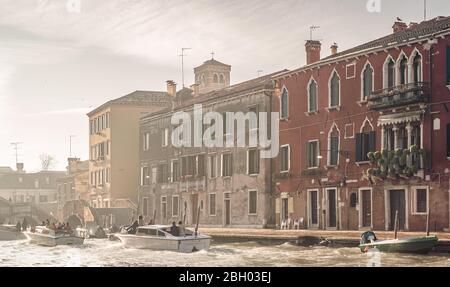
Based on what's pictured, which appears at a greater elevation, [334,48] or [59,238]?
[334,48]

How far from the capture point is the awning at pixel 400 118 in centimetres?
2384

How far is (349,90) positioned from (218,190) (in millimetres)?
10202

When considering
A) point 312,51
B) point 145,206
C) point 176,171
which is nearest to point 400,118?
point 312,51

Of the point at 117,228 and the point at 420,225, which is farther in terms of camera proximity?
the point at 117,228

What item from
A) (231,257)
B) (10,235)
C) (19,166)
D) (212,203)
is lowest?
(10,235)

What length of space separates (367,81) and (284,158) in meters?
5.85

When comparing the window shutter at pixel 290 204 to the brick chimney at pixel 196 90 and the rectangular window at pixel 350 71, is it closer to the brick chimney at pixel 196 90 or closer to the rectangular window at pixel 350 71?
the rectangular window at pixel 350 71

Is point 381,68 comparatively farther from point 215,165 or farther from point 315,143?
A: point 215,165

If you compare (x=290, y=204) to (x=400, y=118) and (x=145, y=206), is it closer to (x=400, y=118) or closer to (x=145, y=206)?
(x=400, y=118)

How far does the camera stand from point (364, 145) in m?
26.0

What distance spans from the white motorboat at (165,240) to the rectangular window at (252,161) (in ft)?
25.2

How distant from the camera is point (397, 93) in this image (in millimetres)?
24281
